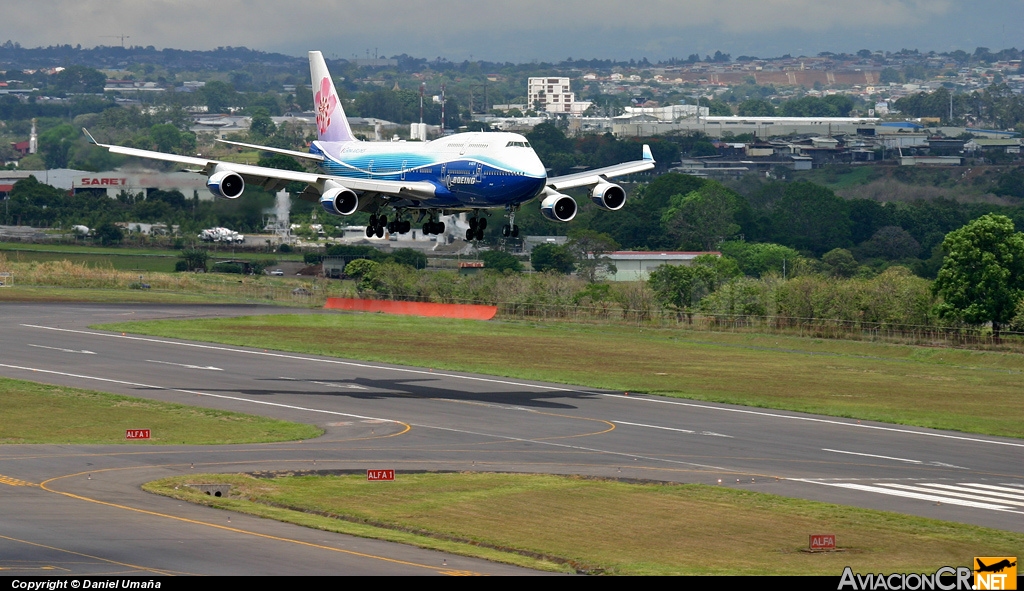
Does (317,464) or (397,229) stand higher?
(397,229)

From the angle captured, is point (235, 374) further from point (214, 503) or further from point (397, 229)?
point (214, 503)

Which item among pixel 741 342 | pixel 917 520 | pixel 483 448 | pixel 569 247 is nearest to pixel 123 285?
pixel 569 247

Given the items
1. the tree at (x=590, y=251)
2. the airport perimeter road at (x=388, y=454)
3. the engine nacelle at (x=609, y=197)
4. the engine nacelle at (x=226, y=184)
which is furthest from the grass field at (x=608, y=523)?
the tree at (x=590, y=251)

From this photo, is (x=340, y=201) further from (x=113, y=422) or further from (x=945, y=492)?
(x=945, y=492)

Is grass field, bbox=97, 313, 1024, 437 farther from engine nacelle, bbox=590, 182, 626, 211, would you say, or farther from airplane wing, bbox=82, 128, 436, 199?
airplane wing, bbox=82, 128, 436, 199

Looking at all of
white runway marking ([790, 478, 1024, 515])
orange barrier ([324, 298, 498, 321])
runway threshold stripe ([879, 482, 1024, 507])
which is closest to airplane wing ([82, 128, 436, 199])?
white runway marking ([790, 478, 1024, 515])

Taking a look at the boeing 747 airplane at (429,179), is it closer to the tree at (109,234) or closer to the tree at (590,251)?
the tree at (590,251)

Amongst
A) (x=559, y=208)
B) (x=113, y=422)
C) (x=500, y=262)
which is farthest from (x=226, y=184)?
(x=500, y=262)
